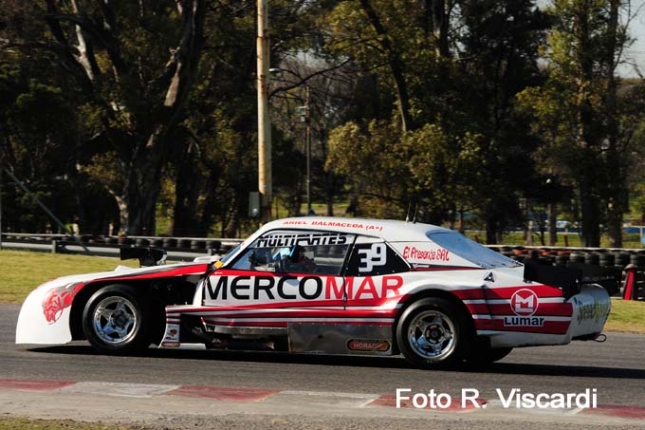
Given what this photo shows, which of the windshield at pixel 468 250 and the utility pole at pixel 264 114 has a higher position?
the utility pole at pixel 264 114

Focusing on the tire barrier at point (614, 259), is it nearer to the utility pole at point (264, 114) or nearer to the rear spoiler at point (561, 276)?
the utility pole at point (264, 114)

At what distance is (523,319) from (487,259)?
84 cm

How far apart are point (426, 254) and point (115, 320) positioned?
3.03 meters

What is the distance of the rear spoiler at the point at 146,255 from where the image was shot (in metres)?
11.0

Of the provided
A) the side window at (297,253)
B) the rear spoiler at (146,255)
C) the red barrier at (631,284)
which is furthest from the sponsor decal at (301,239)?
the red barrier at (631,284)

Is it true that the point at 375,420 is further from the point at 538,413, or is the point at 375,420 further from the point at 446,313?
the point at 446,313

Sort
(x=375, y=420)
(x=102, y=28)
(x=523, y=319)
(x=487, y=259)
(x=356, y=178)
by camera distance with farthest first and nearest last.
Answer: (x=356, y=178), (x=102, y=28), (x=487, y=259), (x=523, y=319), (x=375, y=420)

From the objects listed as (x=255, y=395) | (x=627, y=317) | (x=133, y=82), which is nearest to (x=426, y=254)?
(x=255, y=395)

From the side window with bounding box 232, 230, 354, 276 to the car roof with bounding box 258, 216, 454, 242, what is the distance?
8cm

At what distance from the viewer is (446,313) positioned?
366 inches

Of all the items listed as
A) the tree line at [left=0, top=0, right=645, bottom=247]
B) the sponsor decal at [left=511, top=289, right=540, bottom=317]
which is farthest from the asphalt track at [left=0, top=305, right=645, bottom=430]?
the tree line at [left=0, top=0, right=645, bottom=247]

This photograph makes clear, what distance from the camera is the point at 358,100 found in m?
47.5

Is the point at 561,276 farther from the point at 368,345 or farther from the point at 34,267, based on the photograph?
the point at 34,267

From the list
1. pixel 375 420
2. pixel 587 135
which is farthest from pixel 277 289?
pixel 587 135
